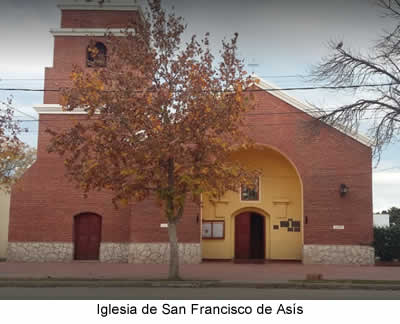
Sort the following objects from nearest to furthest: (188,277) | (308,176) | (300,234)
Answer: (188,277)
(308,176)
(300,234)

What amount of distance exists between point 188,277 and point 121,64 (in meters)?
8.15

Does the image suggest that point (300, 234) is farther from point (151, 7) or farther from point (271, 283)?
point (151, 7)

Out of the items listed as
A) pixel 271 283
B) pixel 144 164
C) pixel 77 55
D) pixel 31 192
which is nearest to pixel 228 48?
pixel 144 164

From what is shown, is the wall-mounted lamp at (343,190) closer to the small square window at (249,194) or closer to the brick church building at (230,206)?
the brick church building at (230,206)

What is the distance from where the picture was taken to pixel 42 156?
89.1ft

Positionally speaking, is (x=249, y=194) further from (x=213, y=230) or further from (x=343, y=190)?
(x=343, y=190)

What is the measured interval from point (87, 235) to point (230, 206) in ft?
25.5

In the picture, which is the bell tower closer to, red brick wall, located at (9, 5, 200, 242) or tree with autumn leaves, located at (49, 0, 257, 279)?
red brick wall, located at (9, 5, 200, 242)

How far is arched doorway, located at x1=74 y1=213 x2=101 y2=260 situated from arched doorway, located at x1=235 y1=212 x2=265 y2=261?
752cm

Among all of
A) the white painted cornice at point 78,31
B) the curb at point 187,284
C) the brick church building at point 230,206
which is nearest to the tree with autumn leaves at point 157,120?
the curb at point 187,284

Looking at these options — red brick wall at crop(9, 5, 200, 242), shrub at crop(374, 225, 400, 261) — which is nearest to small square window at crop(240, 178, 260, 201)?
red brick wall at crop(9, 5, 200, 242)

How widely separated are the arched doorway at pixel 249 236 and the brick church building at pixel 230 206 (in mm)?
55

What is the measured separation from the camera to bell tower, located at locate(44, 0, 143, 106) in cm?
2780

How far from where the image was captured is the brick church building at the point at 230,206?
83.4 ft
